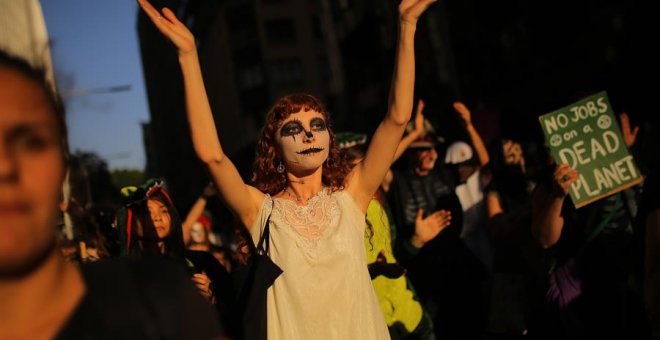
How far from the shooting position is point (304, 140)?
341 cm

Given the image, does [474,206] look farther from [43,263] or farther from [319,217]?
[43,263]

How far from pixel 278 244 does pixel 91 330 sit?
1883 mm

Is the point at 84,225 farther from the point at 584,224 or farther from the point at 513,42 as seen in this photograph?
the point at 513,42

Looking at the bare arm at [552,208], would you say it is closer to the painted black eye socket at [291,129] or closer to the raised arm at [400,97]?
the raised arm at [400,97]

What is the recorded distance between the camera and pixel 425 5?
3.21 metres

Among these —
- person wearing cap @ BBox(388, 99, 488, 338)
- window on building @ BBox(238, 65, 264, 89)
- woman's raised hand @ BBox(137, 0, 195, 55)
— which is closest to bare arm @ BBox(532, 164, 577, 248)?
person wearing cap @ BBox(388, 99, 488, 338)

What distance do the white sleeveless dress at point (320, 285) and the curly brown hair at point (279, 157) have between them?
29cm

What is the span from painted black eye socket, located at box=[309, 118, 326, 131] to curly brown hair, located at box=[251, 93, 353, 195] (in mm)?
82

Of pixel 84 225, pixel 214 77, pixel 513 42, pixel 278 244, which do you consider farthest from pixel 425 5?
pixel 214 77

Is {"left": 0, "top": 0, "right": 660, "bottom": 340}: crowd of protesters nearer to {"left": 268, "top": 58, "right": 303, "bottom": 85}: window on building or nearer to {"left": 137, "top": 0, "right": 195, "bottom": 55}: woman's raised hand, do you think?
{"left": 137, "top": 0, "right": 195, "bottom": 55}: woman's raised hand

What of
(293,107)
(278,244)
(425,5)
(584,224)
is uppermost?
(425,5)

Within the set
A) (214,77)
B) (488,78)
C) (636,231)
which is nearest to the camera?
(636,231)

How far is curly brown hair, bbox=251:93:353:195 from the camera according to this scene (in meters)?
3.54

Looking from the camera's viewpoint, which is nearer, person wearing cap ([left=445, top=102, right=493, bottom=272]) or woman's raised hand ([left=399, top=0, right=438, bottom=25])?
woman's raised hand ([left=399, top=0, right=438, bottom=25])
